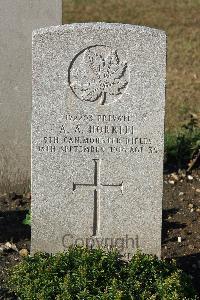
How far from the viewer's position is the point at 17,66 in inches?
240

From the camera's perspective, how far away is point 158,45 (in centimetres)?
439

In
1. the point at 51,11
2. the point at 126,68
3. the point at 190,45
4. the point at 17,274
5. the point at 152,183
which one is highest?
the point at 190,45

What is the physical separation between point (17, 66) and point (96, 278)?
2.53 m

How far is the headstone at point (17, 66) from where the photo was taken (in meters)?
6.04

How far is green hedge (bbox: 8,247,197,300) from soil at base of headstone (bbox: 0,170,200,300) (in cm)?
26

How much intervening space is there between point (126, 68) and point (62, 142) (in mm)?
631

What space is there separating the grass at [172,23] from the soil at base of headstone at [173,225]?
229cm

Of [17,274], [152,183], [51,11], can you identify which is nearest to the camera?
[17,274]

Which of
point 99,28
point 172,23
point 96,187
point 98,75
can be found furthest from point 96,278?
point 172,23

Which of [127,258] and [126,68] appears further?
[127,258]

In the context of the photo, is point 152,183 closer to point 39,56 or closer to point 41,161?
point 41,161

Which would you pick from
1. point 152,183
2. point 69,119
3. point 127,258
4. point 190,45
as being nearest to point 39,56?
point 69,119

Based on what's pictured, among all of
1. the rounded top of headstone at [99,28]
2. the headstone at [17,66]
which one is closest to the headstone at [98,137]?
the rounded top of headstone at [99,28]

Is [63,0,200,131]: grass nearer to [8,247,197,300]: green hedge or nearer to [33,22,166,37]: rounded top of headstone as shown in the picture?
[33,22,166,37]: rounded top of headstone
